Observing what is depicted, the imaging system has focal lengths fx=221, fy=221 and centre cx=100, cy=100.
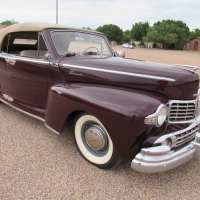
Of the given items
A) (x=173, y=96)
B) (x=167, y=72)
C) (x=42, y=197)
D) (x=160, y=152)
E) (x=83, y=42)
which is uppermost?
(x=83, y=42)

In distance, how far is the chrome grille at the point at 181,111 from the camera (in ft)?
7.88

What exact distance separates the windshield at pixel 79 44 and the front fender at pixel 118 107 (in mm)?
829

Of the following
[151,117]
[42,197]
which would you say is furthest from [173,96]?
[42,197]

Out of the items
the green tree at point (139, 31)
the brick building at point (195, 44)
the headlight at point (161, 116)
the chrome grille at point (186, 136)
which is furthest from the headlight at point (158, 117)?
the green tree at point (139, 31)

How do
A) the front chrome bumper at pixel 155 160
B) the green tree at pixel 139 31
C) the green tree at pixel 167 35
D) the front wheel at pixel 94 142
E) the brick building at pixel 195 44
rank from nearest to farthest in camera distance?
1. the front chrome bumper at pixel 155 160
2. the front wheel at pixel 94 142
3. the green tree at pixel 167 35
4. the brick building at pixel 195 44
5. the green tree at pixel 139 31

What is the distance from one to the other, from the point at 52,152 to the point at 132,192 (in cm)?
123

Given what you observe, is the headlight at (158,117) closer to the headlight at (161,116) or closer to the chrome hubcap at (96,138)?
the headlight at (161,116)

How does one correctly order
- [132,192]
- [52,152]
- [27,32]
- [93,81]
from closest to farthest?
1. [132,192]
2. [93,81]
3. [52,152]
4. [27,32]

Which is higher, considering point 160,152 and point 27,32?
point 27,32

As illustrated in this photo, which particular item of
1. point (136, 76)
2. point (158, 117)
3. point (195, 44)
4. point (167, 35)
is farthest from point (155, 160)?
point (195, 44)

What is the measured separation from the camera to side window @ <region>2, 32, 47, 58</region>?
3.38 m

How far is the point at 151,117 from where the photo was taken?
7.06 ft

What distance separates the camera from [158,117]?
221 centimetres

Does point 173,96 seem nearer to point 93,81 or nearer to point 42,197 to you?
point 93,81
